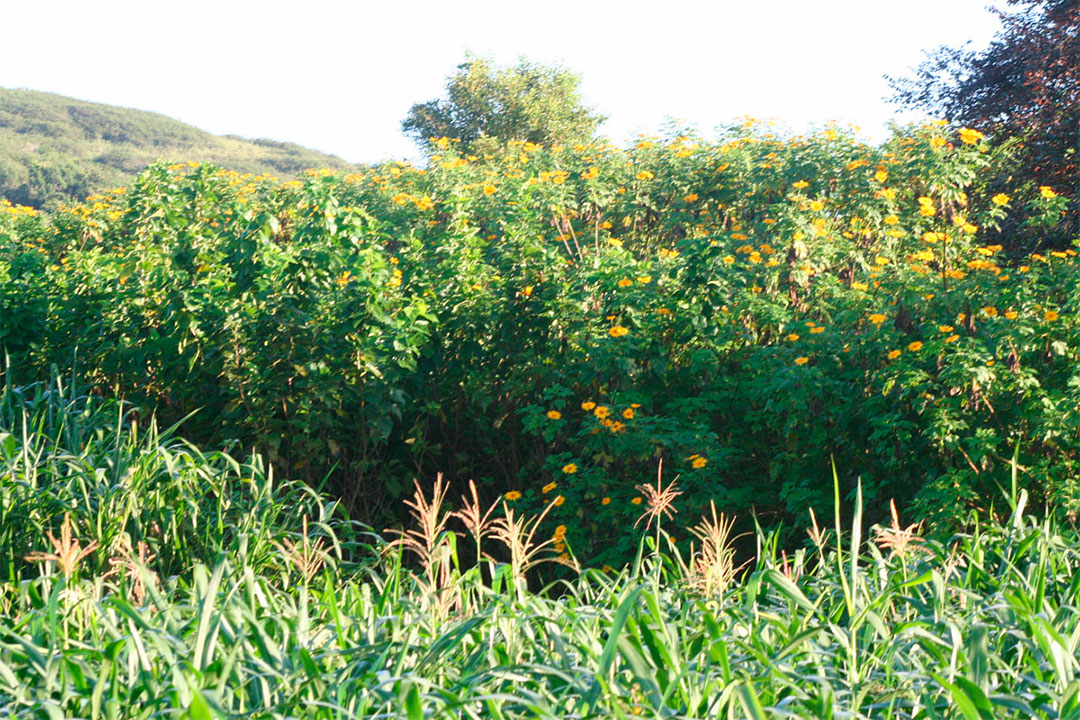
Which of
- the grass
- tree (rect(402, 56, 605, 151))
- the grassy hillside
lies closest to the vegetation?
the grass

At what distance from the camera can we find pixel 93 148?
51719mm

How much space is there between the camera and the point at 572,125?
20.6 m

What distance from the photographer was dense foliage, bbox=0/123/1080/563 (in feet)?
14.5

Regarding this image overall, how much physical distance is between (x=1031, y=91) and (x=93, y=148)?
5147cm

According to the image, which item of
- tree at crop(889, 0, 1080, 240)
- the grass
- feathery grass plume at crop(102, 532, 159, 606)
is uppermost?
tree at crop(889, 0, 1080, 240)

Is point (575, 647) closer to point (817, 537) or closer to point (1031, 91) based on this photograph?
point (817, 537)

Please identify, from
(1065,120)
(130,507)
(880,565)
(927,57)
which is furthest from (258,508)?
(927,57)

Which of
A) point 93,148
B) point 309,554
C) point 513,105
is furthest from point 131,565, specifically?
point 93,148

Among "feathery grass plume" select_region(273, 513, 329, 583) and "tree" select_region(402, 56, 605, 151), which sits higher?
"tree" select_region(402, 56, 605, 151)

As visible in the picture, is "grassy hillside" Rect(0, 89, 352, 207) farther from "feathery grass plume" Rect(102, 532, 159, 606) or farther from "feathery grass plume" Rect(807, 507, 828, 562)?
"feathery grass plume" Rect(807, 507, 828, 562)

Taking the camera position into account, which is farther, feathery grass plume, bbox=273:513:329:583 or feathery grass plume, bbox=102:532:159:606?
feathery grass plume, bbox=273:513:329:583

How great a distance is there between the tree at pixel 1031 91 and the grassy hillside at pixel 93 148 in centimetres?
3464

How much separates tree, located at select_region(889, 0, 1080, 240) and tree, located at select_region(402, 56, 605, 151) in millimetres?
9644

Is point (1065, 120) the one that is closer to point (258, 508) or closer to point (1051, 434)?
point (1051, 434)
